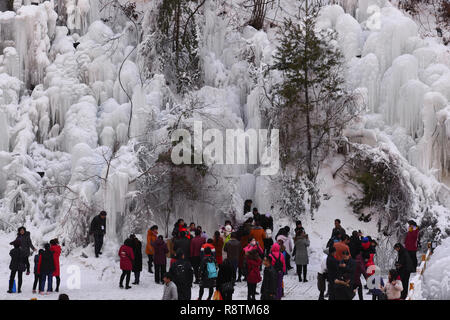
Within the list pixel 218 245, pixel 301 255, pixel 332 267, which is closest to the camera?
pixel 332 267

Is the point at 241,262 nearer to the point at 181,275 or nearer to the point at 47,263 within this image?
the point at 181,275

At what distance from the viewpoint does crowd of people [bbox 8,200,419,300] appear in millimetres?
15492

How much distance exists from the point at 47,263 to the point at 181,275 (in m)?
4.25

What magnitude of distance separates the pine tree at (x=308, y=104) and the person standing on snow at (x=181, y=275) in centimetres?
955

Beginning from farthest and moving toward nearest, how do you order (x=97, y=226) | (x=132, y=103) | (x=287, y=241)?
(x=132, y=103) → (x=97, y=226) → (x=287, y=241)

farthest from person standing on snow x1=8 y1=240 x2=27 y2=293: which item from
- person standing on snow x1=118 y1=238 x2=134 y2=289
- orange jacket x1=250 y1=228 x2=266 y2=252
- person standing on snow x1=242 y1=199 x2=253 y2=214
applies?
person standing on snow x1=242 y1=199 x2=253 y2=214

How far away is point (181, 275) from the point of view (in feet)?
51.1

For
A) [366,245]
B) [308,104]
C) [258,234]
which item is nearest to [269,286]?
[366,245]

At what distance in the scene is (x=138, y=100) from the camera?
25.4 m

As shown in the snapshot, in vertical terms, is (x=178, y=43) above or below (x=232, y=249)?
above

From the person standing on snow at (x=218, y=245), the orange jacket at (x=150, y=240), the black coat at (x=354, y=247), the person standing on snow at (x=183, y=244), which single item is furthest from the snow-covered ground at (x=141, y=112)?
the person standing on snow at (x=183, y=244)
